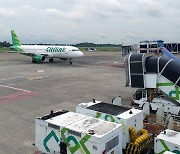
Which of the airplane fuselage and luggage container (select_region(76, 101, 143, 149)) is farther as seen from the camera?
the airplane fuselage

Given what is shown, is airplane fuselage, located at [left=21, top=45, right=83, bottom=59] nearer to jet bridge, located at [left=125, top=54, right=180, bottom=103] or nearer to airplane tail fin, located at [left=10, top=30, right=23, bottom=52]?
airplane tail fin, located at [left=10, top=30, right=23, bottom=52]

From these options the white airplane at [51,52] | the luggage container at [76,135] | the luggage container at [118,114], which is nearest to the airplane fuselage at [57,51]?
the white airplane at [51,52]

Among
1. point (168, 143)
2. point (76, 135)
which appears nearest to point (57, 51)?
point (76, 135)

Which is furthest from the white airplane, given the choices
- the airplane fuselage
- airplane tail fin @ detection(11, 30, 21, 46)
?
airplane tail fin @ detection(11, 30, 21, 46)

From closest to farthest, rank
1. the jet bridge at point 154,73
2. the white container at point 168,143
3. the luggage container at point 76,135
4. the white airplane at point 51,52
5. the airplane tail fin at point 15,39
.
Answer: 1. the luggage container at point 76,135
2. the white container at point 168,143
3. the jet bridge at point 154,73
4. the white airplane at point 51,52
5. the airplane tail fin at point 15,39

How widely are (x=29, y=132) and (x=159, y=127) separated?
754 centimetres

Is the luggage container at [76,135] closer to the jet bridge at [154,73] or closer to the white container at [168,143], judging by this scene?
the white container at [168,143]

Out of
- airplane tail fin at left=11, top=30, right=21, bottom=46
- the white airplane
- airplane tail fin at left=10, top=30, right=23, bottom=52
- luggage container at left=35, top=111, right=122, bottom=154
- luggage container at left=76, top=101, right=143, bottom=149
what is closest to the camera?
luggage container at left=35, top=111, right=122, bottom=154

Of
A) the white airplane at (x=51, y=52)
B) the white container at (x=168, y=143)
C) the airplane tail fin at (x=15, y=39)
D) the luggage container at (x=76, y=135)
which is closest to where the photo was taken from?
the luggage container at (x=76, y=135)

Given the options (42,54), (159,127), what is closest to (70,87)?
(159,127)

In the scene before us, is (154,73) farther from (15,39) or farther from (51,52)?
(15,39)

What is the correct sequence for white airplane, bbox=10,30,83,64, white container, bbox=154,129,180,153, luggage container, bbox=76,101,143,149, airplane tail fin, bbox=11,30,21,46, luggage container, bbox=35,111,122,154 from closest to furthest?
1. luggage container, bbox=35,111,122,154
2. white container, bbox=154,129,180,153
3. luggage container, bbox=76,101,143,149
4. white airplane, bbox=10,30,83,64
5. airplane tail fin, bbox=11,30,21,46

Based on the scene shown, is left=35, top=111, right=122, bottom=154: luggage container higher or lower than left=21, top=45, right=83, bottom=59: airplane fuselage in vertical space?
lower

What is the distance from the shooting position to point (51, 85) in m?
30.7
